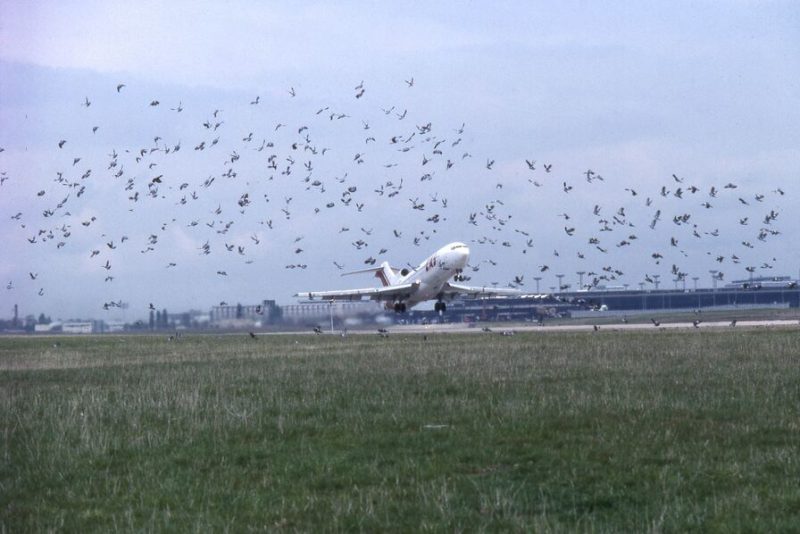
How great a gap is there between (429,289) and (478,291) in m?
8.59

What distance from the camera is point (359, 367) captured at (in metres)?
37.4

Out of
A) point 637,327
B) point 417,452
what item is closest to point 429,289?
point 637,327

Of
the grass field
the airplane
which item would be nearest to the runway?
the airplane

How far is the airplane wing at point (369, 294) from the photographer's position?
98.4 m

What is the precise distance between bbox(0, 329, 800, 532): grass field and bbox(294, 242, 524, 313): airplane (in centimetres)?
5838

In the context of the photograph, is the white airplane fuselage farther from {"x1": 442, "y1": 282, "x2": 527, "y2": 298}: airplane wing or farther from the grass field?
the grass field

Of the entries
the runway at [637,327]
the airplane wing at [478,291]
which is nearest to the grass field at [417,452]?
the runway at [637,327]

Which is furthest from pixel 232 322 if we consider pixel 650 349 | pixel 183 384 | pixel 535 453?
pixel 535 453

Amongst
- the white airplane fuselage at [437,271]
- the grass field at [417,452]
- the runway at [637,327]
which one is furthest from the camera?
the white airplane fuselage at [437,271]

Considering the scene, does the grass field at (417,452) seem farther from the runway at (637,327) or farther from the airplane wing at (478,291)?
the airplane wing at (478,291)

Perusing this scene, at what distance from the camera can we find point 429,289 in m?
97.1

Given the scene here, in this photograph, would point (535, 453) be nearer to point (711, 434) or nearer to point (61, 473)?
point (711, 434)

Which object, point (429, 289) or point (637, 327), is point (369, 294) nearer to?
point (429, 289)

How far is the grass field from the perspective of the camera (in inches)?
557
